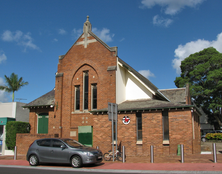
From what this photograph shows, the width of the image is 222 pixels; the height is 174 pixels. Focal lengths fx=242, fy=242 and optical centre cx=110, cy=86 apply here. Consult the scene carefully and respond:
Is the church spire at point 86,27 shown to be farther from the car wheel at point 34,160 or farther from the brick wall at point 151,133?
the car wheel at point 34,160

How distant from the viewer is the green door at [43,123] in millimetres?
23938

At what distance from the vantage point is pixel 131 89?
22406 millimetres

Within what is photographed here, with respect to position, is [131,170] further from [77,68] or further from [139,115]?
[77,68]

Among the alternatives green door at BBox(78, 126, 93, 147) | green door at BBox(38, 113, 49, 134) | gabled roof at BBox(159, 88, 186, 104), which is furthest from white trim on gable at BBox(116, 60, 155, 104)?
green door at BBox(38, 113, 49, 134)

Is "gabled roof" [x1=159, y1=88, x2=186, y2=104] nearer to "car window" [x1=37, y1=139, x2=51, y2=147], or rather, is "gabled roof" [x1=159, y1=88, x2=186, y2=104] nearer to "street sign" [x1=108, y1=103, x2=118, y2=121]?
"street sign" [x1=108, y1=103, x2=118, y2=121]

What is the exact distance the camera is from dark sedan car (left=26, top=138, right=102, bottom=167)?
12406 millimetres

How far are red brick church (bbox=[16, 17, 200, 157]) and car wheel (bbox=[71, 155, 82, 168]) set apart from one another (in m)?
6.21

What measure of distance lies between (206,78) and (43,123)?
1085 inches

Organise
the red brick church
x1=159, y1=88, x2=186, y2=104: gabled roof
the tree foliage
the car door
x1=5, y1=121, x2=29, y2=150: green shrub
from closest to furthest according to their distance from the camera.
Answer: the car door, the red brick church, x1=5, y1=121, x2=29, y2=150: green shrub, x1=159, y1=88, x2=186, y2=104: gabled roof, the tree foliage

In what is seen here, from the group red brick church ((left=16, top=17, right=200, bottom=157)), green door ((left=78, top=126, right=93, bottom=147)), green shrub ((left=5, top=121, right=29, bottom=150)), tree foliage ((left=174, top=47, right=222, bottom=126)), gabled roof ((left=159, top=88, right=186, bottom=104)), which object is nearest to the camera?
red brick church ((left=16, top=17, right=200, bottom=157))

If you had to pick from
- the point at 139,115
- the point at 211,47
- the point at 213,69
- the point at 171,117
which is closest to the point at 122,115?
the point at 139,115

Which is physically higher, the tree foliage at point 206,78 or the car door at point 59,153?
the tree foliage at point 206,78

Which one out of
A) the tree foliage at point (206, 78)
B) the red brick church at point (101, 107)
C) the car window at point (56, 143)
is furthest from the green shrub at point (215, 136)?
the car window at point (56, 143)

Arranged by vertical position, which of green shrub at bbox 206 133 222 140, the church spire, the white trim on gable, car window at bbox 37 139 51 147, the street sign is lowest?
green shrub at bbox 206 133 222 140
